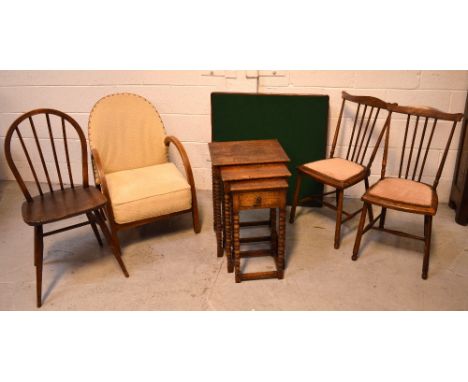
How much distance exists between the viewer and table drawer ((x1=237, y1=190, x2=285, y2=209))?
2.12 meters

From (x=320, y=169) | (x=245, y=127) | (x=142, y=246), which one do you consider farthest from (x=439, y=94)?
(x=142, y=246)

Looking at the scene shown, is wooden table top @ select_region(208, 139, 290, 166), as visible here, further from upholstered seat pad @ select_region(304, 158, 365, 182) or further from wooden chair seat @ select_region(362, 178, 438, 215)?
wooden chair seat @ select_region(362, 178, 438, 215)

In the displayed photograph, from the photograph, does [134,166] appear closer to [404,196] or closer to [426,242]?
[404,196]

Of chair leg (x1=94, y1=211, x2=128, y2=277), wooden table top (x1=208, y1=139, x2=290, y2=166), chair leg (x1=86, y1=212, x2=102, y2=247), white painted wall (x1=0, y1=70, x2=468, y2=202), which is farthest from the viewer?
white painted wall (x1=0, y1=70, x2=468, y2=202)

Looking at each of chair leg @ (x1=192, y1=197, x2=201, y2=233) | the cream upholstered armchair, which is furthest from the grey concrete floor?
the cream upholstered armchair

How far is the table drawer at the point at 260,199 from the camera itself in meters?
2.12

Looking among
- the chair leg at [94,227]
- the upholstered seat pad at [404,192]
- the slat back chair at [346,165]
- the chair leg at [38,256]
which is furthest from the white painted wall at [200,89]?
the chair leg at [38,256]

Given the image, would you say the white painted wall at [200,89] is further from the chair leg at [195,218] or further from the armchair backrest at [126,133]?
the chair leg at [195,218]

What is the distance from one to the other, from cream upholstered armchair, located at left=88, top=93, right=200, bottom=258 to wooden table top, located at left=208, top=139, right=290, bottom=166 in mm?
292

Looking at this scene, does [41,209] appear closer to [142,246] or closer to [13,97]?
[142,246]

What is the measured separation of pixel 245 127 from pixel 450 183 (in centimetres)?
158

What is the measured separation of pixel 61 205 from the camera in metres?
2.26

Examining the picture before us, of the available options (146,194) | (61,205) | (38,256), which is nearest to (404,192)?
(146,194)

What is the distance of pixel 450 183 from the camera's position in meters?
3.13
